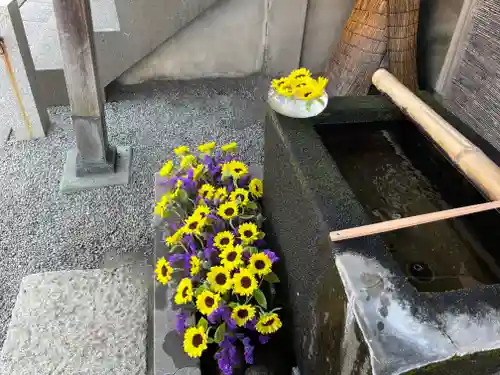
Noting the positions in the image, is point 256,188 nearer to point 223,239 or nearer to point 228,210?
point 228,210

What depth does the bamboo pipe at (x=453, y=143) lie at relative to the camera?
1213 millimetres

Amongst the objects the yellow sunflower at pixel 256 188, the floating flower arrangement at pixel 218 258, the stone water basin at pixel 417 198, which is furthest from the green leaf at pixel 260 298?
the yellow sunflower at pixel 256 188

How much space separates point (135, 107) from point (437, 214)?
2.83m

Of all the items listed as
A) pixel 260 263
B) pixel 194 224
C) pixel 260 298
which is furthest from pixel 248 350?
pixel 194 224

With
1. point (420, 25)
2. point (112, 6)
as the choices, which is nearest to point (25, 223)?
point (112, 6)

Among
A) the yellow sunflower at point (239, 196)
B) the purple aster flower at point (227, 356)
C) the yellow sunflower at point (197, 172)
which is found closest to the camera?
the purple aster flower at point (227, 356)

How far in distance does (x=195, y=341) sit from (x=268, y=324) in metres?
0.24

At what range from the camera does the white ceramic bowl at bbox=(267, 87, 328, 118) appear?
1.50 meters

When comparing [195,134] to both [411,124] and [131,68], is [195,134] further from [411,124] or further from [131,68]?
[411,124]

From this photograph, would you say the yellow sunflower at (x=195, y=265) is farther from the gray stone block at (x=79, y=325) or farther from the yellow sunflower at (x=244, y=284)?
the gray stone block at (x=79, y=325)

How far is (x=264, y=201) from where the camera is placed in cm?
192

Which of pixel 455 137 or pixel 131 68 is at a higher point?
pixel 455 137

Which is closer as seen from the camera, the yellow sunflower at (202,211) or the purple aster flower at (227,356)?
the purple aster flower at (227,356)

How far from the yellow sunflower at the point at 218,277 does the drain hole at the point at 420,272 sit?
0.56 m
